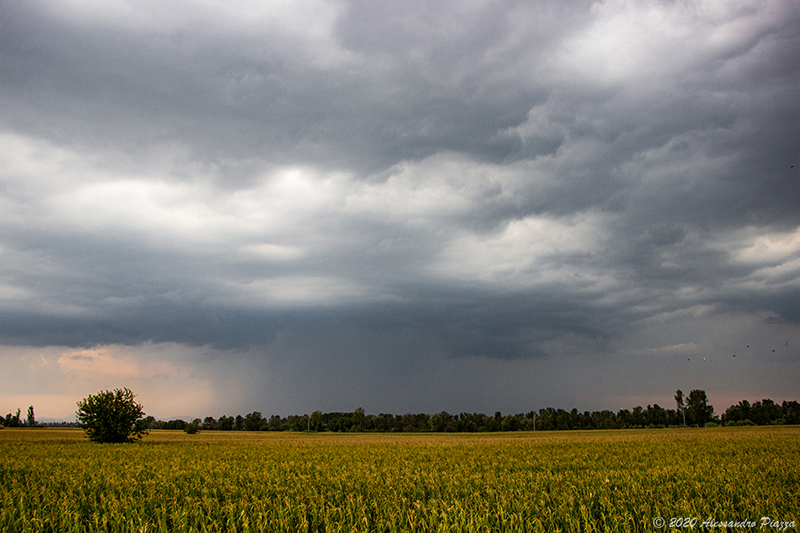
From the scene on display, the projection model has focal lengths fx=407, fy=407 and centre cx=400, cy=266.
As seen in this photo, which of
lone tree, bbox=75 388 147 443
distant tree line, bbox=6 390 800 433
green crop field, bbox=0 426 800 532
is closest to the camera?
green crop field, bbox=0 426 800 532

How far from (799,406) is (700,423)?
152 ft

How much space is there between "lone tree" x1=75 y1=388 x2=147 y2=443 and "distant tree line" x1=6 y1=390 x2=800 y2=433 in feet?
399

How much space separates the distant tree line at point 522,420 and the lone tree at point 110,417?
122 m

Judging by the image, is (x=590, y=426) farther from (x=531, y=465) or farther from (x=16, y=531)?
(x=16, y=531)

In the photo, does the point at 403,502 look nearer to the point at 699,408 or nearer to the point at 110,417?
the point at 110,417

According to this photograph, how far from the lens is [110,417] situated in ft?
125

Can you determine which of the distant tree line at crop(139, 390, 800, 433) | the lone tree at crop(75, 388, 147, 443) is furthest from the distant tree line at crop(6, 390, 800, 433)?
the lone tree at crop(75, 388, 147, 443)

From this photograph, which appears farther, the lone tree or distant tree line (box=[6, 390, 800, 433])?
distant tree line (box=[6, 390, 800, 433])

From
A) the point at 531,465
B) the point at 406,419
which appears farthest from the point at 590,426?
the point at 531,465

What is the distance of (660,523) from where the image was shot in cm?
728

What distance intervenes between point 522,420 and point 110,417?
478ft

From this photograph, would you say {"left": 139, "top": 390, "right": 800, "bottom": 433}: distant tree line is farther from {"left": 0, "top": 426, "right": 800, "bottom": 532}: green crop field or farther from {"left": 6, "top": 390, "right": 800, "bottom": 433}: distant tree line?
{"left": 0, "top": 426, "right": 800, "bottom": 532}: green crop field

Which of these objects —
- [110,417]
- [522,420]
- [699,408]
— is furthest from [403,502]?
[699,408]

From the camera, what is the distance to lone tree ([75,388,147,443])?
3766 centimetres
